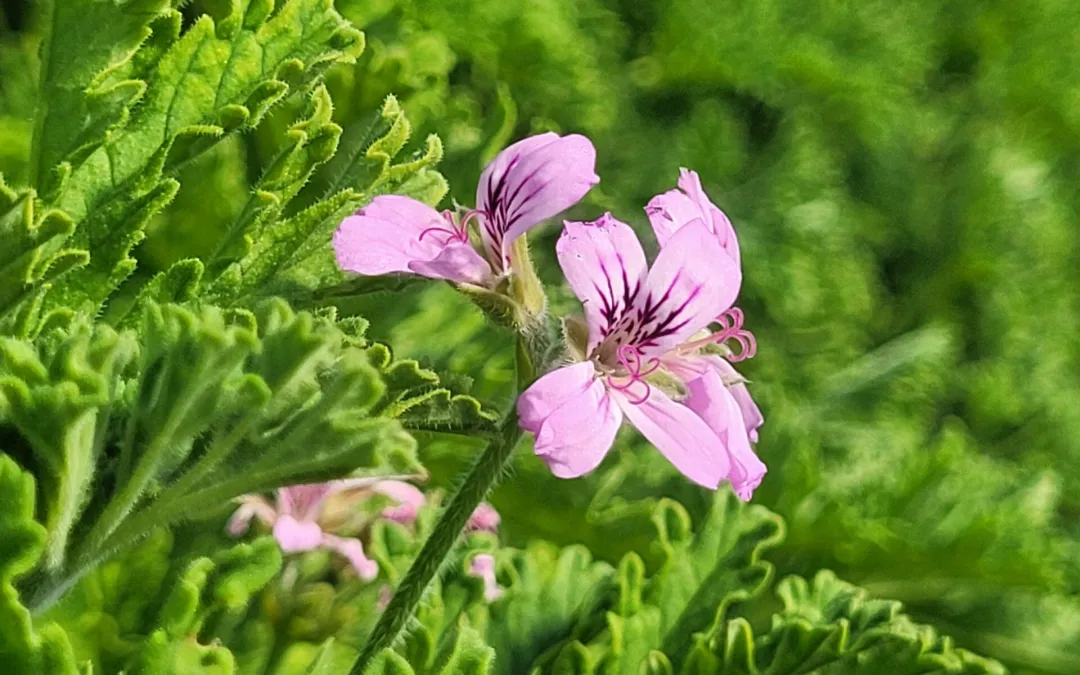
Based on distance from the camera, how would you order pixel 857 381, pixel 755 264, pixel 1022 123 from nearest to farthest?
pixel 755 264 → pixel 857 381 → pixel 1022 123

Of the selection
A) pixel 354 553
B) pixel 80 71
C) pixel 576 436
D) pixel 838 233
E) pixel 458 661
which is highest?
pixel 80 71

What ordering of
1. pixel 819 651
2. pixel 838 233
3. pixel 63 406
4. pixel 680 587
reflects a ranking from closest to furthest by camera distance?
1. pixel 63 406
2. pixel 819 651
3. pixel 680 587
4. pixel 838 233

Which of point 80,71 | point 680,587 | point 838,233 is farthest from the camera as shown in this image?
point 838,233

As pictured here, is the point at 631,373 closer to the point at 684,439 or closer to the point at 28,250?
the point at 684,439

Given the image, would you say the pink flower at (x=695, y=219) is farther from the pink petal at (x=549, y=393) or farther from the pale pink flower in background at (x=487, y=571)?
the pale pink flower in background at (x=487, y=571)

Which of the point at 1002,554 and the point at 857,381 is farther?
the point at 857,381

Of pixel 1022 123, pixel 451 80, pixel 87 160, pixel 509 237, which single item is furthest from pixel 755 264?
pixel 87 160

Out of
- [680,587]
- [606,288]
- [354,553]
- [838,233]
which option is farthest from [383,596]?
[838,233]

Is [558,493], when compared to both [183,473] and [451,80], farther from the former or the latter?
[183,473]
